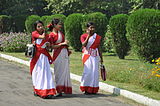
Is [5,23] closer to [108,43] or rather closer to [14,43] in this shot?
[14,43]

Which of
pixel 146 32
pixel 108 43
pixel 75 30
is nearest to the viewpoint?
pixel 146 32

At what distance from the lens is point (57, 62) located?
1091 centimetres

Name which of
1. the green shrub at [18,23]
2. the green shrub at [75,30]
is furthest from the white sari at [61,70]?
the green shrub at [18,23]

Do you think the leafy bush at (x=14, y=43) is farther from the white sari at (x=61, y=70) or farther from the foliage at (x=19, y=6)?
the foliage at (x=19, y=6)

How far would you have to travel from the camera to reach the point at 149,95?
34.2ft

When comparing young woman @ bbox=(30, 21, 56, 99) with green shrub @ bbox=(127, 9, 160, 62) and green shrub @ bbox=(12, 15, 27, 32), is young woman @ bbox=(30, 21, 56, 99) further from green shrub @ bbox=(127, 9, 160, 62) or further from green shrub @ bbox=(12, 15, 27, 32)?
green shrub @ bbox=(12, 15, 27, 32)

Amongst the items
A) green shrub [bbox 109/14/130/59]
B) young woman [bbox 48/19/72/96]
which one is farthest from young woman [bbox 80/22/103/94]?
green shrub [bbox 109/14/130/59]

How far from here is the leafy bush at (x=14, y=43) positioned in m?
24.8

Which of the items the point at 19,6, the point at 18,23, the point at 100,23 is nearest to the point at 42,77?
the point at 100,23

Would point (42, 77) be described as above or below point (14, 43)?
below

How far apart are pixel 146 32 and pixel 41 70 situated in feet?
26.8

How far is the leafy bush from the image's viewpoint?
24.8 m

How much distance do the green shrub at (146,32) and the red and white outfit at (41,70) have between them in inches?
310

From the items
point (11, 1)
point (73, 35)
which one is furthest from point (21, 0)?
point (73, 35)
